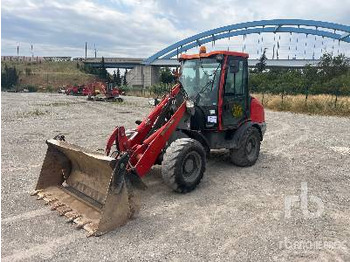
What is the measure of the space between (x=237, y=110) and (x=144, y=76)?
216 ft

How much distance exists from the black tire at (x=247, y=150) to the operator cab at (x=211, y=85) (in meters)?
0.53

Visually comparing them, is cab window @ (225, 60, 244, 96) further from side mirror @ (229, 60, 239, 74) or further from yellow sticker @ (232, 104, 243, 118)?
yellow sticker @ (232, 104, 243, 118)

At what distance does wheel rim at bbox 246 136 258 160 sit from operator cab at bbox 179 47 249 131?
0.81 meters

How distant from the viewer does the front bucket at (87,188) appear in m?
4.37

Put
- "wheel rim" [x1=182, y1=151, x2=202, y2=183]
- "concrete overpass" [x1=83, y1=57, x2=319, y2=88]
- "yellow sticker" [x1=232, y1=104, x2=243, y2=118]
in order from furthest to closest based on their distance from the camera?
"concrete overpass" [x1=83, y1=57, x2=319, y2=88] < "yellow sticker" [x1=232, y1=104, x2=243, y2=118] < "wheel rim" [x1=182, y1=151, x2=202, y2=183]

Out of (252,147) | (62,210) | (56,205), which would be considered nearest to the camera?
(62,210)

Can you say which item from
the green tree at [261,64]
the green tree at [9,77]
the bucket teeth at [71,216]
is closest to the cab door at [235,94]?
the bucket teeth at [71,216]

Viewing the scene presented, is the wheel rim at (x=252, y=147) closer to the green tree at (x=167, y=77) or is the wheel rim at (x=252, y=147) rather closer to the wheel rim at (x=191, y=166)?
the wheel rim at (x=191, y=166)

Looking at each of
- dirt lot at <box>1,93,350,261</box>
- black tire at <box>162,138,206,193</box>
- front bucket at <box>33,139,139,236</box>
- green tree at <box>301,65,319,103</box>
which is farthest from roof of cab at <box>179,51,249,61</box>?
green tree at <box>301,65,319,103</box>

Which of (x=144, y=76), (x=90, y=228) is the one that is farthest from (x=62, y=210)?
(x=144, y=76)

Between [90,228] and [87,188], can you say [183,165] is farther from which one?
[90,228]

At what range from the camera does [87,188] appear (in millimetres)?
5285

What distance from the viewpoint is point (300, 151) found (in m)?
9.51

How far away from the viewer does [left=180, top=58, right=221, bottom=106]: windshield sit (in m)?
6.58
